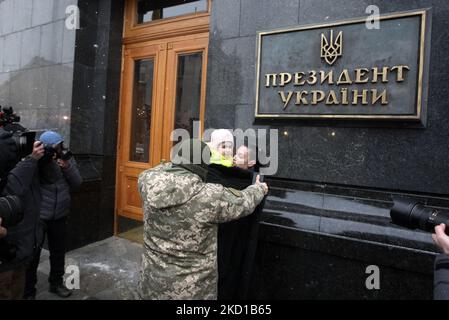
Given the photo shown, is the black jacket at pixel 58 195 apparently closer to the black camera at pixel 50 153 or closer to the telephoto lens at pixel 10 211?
the black camera at pixel 50 153

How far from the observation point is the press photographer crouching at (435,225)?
142cm

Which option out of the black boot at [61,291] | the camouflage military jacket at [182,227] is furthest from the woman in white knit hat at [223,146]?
the black boot at [61,291]

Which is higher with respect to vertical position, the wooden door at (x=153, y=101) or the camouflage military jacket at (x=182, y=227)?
the wooden door at (x=153, y=101)

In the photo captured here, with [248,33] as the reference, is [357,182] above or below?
below

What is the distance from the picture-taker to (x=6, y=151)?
2.08 metres

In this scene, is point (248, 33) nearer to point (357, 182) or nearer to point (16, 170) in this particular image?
point (357, 182)

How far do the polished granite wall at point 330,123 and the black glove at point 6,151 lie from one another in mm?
2087

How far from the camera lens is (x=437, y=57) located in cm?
275

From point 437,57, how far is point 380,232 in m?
1.54

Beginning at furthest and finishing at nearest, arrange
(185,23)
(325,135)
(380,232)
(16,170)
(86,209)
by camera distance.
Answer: (86,209) → (185,23) → (325,135) → (380,232) → (16,170)

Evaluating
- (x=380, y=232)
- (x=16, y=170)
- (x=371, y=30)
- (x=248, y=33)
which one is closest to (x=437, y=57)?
(x=371, y=30)

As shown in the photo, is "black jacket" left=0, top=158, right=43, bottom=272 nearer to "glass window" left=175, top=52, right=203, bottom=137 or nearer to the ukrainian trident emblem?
"glass window" left=175, top=52, right=203, bottom=137

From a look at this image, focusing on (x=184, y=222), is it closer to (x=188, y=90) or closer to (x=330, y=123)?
(x=330, y=123)

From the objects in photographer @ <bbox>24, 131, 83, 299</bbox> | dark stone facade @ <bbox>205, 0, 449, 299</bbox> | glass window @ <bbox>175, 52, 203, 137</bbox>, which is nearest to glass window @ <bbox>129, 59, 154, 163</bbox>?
glass window @ <bbox>175, 52, 203, 137</bbox>
